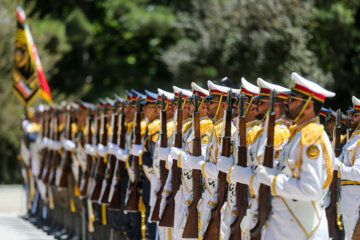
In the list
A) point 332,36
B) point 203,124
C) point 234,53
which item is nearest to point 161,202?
point 203,124

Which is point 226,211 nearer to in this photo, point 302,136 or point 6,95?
point 302,136

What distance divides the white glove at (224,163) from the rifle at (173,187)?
1447 millimetres

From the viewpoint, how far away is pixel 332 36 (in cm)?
2709

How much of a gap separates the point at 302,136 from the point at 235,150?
1085 millimetres

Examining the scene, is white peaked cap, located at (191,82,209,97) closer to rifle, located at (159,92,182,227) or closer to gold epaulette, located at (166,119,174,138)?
rifle, located at (159,92,182,227)

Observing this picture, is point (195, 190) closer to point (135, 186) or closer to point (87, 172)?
point (135, 186)

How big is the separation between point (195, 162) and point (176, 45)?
70.0ft

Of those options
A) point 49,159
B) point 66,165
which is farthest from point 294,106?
point 49,159

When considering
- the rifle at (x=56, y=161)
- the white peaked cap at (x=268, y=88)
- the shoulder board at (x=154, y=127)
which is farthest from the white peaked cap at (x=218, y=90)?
the rifle at (x=56, y=161)

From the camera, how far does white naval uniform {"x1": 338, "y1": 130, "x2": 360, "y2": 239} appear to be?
8.21 metres

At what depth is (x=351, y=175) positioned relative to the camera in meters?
8.22

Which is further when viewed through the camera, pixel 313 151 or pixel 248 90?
pixel 248 90

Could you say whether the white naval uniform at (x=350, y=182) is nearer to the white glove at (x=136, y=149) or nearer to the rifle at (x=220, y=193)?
the rifle at (x=220, y=193)

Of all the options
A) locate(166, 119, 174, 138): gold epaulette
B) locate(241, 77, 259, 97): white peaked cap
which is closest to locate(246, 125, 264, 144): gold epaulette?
locate(241, 77, 259, 97): white peaked cap
